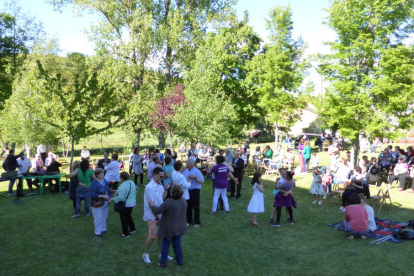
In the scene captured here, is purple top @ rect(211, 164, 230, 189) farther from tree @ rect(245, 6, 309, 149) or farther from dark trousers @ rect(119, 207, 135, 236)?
tree @ rect(245, 6, 309, 149)

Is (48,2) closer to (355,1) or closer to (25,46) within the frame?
(25,46)

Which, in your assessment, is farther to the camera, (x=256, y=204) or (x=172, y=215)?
(x=256, y=204)

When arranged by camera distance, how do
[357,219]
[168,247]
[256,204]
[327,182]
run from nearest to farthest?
[168,247] → [357,219] → [256,204] → [327,182]

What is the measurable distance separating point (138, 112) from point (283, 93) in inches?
491

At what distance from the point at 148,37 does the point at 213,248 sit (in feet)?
62.8

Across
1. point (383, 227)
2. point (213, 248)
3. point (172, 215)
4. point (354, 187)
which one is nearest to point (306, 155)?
point (354, 187)

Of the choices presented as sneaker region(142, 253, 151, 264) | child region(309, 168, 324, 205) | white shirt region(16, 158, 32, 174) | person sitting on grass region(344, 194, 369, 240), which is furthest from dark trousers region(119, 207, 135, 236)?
white shirt region(16, 158, 32, 174)

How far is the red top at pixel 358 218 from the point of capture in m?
8.21

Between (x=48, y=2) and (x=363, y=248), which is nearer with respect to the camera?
(x=363, y=248)

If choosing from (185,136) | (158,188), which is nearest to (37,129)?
(185,136)

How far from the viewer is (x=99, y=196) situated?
8.02 metres

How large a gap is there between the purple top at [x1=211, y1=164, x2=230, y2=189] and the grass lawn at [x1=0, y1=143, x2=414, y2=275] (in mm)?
1011

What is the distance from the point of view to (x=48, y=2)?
25000 mm

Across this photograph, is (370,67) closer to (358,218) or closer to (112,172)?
(358,218)
